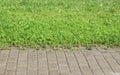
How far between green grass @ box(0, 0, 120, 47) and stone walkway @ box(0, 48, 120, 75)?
1.35 ft

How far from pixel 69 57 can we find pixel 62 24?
1.83m

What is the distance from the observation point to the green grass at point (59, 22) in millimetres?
6066

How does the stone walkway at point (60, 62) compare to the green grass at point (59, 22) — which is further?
the green grass at point (59, 22)

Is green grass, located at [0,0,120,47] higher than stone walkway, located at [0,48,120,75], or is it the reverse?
green grass, located at [0,0,120,47]

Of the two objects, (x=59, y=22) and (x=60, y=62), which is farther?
(x=59, y=22)

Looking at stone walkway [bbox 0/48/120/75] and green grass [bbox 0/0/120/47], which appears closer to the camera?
stone walkway [bbox 0/48/120/75]

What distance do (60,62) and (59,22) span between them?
2212 millimetres

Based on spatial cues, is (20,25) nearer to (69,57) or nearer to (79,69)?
(69,57)

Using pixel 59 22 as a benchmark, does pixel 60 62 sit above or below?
below

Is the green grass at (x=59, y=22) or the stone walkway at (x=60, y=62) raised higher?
the green grass at (x=59, y=22)

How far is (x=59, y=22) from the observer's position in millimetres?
7191

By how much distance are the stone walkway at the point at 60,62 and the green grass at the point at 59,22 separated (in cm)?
41

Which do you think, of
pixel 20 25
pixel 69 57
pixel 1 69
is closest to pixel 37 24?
pixel 20 25

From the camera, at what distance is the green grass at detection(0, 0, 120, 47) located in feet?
19.9
